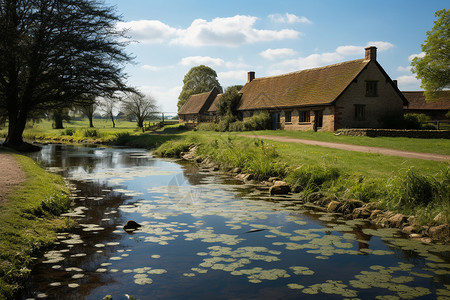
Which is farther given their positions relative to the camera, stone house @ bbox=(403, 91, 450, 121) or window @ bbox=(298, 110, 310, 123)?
stone house @ bbox=(403, 91, 450, 121)

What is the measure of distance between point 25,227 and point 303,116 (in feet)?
101

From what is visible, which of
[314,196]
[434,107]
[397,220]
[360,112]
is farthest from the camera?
[434,107]

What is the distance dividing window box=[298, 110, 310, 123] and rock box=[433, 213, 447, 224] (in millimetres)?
26779

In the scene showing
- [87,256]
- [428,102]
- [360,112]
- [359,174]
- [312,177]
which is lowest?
[87,256]

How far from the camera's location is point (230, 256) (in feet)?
21.5

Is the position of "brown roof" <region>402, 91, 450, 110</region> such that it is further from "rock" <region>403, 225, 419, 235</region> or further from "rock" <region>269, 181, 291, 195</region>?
"rock" <region>403, 225, 419, 235</region>

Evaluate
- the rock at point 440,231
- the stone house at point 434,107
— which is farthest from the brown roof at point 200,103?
the rock at point 440,231

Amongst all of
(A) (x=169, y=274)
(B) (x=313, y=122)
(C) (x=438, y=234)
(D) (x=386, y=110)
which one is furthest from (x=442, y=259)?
(D) (x=386, y=110)

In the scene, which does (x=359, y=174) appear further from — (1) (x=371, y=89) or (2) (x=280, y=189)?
(1) (x=371, y=89)

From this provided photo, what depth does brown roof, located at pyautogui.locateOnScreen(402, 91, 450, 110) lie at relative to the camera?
48.5 metres

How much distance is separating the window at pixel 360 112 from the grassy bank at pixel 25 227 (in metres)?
27.9

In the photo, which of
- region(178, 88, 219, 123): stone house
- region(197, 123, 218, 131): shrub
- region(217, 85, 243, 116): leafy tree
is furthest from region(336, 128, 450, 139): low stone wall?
region(178, 88, 219, 123): stone house

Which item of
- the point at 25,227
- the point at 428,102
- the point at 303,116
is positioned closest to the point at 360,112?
the point at 303,116

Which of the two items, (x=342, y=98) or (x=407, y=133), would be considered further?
(x=342, y=98)
